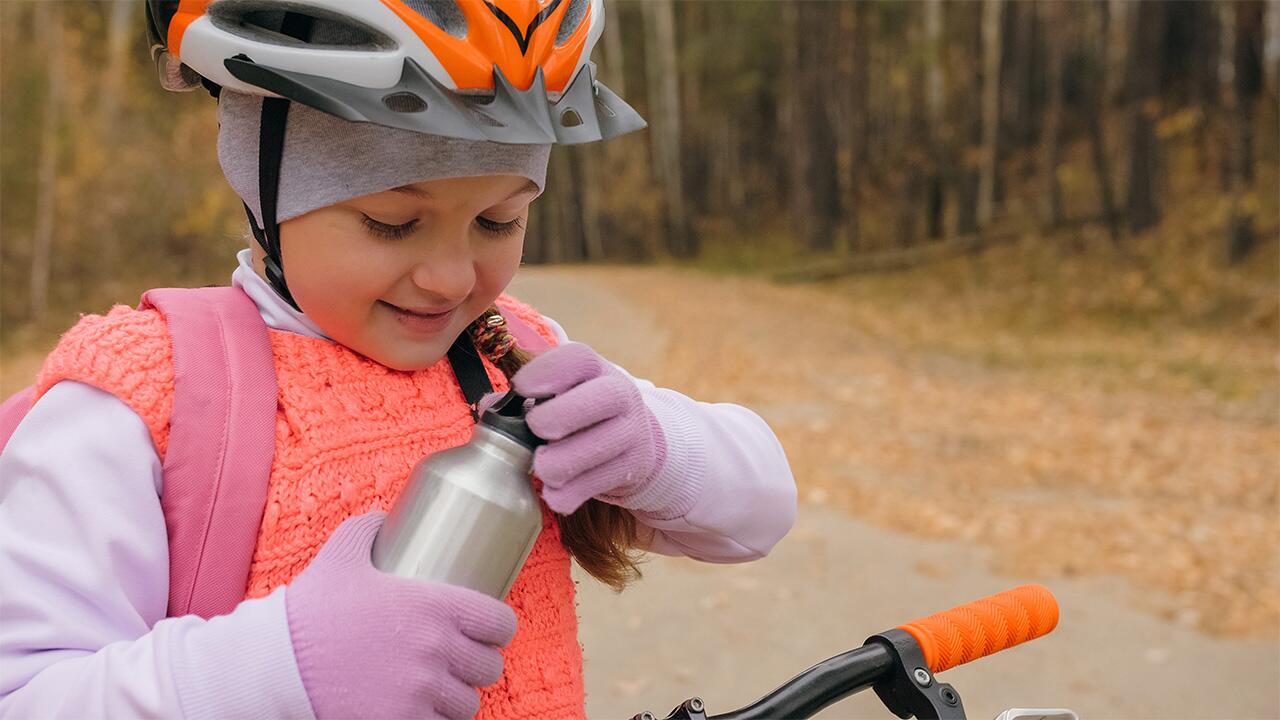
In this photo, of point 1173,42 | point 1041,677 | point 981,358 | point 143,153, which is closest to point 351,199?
point 1041,677

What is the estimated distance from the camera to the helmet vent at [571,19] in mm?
1788

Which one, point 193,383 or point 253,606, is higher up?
point 193,383

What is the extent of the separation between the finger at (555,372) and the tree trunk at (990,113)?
23040mm

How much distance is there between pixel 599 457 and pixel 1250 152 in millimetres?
17776

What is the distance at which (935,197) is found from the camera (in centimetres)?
2464

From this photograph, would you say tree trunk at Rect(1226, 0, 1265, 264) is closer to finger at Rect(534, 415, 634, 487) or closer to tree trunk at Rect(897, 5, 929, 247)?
tree trunk at Rect(897, 5, 929, 247)

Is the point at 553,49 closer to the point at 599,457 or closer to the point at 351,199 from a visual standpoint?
the point at 351,199

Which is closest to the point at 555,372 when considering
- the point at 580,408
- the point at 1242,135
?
the point at 580,408

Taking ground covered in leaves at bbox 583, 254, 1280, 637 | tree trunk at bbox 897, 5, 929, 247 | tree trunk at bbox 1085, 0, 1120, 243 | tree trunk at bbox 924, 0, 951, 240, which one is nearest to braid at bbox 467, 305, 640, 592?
ground covered in leaves at bbox 583, 254, 1280, 637

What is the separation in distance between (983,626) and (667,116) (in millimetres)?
29479

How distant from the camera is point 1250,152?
1630 cm

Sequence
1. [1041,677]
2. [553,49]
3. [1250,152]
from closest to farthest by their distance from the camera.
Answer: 1. [553,49]
2. [1041,677]
3. [1250,152]

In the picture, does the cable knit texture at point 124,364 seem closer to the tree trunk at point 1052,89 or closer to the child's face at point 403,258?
the child's face at point 403,258

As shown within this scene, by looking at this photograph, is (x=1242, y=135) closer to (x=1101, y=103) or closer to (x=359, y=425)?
(x=1101, y=103)
